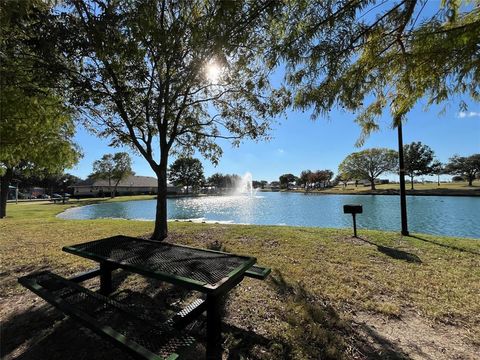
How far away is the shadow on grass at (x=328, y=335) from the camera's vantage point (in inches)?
95.1

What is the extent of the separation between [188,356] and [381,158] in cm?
6036

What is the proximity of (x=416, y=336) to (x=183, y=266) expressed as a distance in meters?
2.51

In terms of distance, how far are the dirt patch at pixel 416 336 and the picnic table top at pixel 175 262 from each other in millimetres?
1445

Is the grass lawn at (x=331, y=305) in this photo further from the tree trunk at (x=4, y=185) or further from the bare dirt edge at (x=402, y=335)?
the tree trunk at (x=4, y=185)

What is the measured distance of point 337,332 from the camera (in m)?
2.73

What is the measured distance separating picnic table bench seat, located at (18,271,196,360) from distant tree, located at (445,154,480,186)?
211 ft

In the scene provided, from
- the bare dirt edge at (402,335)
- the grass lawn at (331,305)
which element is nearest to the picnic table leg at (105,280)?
the grass lawn at (331,305)

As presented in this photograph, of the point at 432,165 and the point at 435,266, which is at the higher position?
the point at 432,165

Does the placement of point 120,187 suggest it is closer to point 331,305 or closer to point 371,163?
point 371,163

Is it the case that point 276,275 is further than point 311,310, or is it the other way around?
point 276,275

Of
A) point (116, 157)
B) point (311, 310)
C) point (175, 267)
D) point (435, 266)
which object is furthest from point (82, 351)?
point (116, 157)

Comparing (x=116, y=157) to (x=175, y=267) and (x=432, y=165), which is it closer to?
(x=175, y=267)

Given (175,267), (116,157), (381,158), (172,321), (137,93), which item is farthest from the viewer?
(381,158)

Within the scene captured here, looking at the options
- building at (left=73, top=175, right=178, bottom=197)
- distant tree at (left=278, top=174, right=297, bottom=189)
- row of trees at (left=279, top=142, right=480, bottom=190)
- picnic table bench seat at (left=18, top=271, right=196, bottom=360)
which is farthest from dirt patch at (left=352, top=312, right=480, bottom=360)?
distant tree at (left=278, top=174, right=297, bottom=189)
